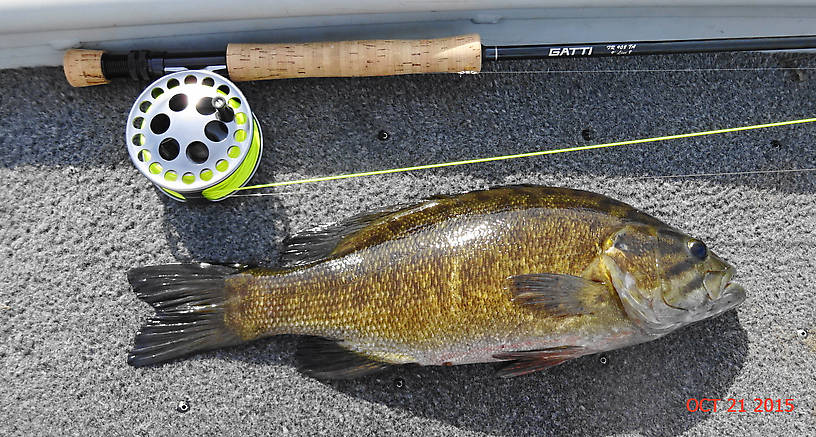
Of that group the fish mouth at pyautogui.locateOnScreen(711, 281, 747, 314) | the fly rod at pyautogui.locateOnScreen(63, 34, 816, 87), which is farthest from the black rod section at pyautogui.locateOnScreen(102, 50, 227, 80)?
the fish mouth at pyautogui.locateOnScreen(711, 281, 747, 314)

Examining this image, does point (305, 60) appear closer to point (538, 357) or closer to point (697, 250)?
point (538, 357)

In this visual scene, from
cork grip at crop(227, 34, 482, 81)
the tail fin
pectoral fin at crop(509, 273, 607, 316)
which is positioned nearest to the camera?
pectoral fin at crop(509, 273, 607, 316)

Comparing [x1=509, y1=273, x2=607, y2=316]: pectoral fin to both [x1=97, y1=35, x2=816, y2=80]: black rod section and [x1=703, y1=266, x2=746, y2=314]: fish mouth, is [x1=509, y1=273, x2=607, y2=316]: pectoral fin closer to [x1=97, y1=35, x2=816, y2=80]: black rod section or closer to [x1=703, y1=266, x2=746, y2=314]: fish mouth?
[x1=703, y1=266, x2=746, y2=314]: fish mouth

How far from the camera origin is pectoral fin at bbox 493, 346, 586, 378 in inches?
60.9

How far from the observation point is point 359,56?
5.58ft

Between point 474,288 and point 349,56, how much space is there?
0.77 meters

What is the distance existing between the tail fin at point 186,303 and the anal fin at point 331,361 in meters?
0.20

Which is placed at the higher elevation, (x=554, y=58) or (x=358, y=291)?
(x=554, y=58)

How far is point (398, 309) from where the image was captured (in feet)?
4.95

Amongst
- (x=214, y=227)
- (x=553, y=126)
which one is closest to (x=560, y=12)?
(x=553, y=126)

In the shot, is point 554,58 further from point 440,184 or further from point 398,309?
point 398,309

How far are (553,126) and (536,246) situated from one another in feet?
1.76
